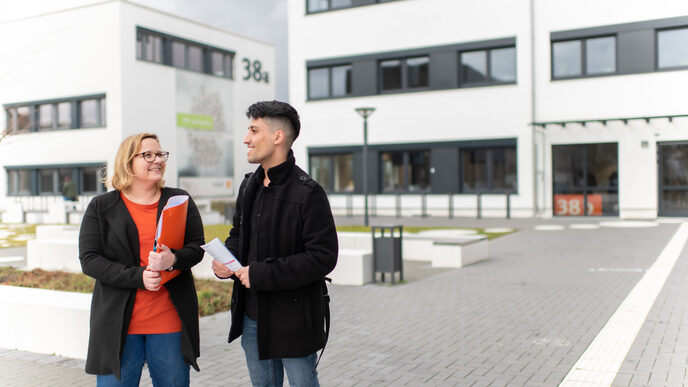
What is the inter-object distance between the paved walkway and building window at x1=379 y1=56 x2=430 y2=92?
1562cm

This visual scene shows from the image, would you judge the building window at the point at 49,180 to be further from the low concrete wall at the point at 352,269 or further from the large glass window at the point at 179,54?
the low concrete wall at the point at 352,269

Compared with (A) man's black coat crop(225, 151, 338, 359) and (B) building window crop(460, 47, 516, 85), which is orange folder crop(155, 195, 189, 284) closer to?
(A) man's black coat crop(225, 151, 338, 359)

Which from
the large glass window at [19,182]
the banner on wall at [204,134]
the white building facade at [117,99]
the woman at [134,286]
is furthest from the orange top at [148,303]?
the large glass window at [19,182]

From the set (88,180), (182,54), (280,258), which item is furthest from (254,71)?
(280,258)

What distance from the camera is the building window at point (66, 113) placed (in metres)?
30.7

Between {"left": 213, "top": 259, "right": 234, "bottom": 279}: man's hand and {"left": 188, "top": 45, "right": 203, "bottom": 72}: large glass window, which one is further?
{"left": 188, "top": 45, "right": 203, "bottom": 72}: large glass window

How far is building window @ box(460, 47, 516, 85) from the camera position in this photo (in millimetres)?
23969

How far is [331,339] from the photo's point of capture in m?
6.22

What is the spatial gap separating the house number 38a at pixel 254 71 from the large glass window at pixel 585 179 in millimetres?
21190

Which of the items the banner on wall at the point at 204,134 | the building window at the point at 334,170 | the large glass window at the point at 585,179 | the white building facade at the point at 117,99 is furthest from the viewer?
the banner on wall at the point at 204,134

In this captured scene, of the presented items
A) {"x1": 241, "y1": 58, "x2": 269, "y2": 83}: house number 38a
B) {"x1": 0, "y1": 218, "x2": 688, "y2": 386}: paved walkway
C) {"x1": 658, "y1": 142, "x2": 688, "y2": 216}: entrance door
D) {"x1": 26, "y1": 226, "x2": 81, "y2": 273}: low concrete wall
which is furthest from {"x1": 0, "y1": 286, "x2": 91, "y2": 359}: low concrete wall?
{"x1": 241, "y1": 58, "x2": 269, "y2": 83}: house number 38a

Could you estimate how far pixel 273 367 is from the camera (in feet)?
9.77

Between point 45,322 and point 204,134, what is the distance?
29627 mm

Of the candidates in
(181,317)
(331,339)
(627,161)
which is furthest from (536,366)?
(627,161)
